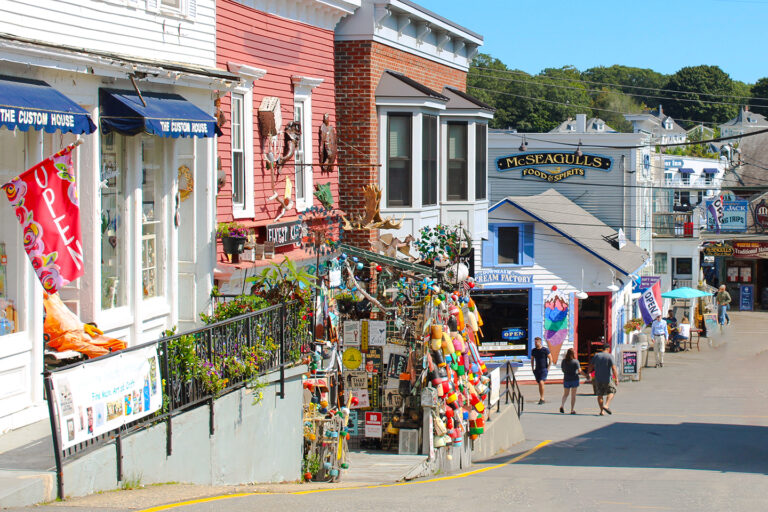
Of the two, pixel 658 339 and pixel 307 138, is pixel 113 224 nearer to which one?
pixel 307 138

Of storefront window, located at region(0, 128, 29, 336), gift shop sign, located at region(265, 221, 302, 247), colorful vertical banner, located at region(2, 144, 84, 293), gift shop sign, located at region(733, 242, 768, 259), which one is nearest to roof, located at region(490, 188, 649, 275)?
gift shop sign, located at region(733, 242, 768, 259)

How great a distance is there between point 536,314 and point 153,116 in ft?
75.5

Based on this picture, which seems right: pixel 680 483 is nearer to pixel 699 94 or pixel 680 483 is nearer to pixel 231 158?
pixel 231 158

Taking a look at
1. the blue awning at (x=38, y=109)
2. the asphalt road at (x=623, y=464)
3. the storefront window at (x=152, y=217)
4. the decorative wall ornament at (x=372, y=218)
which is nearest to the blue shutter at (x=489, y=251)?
the asphalt road at (x=623, y=464)

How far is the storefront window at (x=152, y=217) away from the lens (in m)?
12.6

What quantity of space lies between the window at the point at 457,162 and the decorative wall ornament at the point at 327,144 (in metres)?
4.70

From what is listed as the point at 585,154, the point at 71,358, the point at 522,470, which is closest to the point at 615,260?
the point at 585,154

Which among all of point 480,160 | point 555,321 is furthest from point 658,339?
point 480,160

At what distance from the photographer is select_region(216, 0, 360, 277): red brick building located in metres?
15.0

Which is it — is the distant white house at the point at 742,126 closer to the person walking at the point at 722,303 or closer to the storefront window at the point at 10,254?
the person walking at the point at 722,303

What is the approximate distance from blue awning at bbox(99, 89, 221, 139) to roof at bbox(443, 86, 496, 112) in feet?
35.5

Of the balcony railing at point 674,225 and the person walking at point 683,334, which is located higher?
the balcony railing at point 674,225

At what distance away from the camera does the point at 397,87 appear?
65.4ft

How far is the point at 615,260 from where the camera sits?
33594mm
